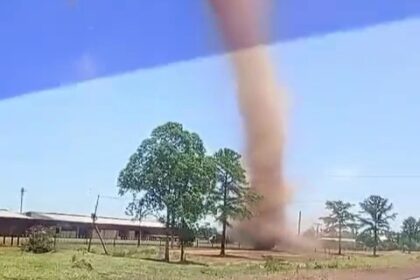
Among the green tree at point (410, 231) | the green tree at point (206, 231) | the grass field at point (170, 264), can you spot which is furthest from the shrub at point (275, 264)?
the green tree at point (410, 231)

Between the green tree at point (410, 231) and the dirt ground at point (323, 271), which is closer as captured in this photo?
the green tree at point (410, 231)

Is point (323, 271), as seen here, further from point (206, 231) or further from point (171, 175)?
point (171, 175)

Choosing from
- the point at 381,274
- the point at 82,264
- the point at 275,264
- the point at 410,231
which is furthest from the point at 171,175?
the point at 381,274

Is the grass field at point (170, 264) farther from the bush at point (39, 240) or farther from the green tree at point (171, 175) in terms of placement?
the green tree at point (171, 175)

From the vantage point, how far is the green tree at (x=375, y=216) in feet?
38.6

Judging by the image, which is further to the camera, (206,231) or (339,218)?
(339,218)

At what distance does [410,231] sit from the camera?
1187cm

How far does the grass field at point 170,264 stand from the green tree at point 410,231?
0.53m

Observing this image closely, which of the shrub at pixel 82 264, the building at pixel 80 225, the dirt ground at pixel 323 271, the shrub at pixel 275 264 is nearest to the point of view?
the shrub at pixel 82 264

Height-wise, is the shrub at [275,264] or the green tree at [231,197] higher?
the green tree at [231,197]

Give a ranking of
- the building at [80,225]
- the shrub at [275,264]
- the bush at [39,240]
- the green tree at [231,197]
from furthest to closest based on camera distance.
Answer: the bush at [39,240] < the shrub at [275,264] < the green tree at [231,197] < the building at [80,225]

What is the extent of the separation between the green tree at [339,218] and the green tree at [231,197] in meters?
1.48

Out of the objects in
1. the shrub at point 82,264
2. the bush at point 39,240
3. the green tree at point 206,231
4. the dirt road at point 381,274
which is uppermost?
the green tree at point 206,231

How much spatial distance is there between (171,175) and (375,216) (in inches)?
162
